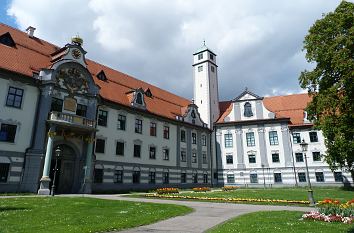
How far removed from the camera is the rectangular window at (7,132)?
24.5 m

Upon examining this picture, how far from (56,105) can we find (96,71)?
9.90m

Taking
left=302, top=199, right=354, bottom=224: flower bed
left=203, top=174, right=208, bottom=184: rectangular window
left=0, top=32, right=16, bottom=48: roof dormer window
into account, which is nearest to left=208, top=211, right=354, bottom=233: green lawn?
left=302, top=199, right=354, bottom=224: flower bed

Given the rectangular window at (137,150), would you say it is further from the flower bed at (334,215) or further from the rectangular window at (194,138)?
the flower bed at (334,215)

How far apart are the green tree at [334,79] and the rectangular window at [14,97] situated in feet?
84.1

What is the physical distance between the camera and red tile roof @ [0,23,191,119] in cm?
2716

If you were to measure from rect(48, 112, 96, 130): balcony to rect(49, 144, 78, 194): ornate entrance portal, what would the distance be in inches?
116

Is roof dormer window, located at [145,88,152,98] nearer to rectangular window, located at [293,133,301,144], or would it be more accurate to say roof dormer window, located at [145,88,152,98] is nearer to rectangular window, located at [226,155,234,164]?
rectangular window, located at [226,155,234,164]

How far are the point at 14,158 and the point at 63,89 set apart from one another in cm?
804

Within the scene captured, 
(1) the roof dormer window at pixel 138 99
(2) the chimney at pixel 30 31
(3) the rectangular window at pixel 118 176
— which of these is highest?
(2) the chimney at pixel 30 31

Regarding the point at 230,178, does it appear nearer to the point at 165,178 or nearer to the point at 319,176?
the point at 319,176

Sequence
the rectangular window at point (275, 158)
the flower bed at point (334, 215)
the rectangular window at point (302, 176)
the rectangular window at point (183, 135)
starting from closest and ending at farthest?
1. the flower bed at point (334, 215)
2. the rectangular window at point (302, 176)
3. the rectangular window at point (183, 135)
4. the rectangular window at point (275, 158)

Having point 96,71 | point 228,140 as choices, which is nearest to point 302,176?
point 228,140

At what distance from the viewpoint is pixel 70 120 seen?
90.6 feet

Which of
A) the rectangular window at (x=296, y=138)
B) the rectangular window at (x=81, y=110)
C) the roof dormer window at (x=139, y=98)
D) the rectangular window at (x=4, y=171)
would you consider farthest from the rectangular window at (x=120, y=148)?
the rectangular window at (x=296, y=138)
